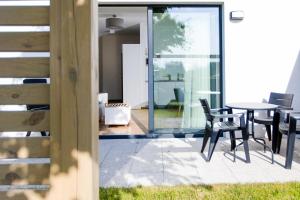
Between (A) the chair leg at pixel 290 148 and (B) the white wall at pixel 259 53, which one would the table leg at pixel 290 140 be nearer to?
(A) the chair leg at pixel 290 148

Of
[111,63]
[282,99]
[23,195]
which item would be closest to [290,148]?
[282,99]

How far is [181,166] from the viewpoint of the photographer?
361 cm

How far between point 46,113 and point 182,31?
4.33 m

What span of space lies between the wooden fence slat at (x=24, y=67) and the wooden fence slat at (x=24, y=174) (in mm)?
475

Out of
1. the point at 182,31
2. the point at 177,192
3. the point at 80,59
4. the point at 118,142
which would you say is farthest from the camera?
the point at 182,31

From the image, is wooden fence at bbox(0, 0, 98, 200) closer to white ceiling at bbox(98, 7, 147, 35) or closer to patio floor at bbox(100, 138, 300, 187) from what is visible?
patio floor at bbox(100, 138, 300, 187)

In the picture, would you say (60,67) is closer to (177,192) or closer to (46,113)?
(46,113)

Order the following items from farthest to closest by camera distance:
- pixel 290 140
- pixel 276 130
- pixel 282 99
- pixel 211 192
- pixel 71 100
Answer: pixel 282 99, pixel 276 130, pixel 290 140, pixel 211 192, pixel 71 100

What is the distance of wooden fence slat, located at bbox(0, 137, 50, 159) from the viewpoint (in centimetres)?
154

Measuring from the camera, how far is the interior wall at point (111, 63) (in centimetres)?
1169

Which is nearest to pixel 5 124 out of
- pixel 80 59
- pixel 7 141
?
pixel 7 141

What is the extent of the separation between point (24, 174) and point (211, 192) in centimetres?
176

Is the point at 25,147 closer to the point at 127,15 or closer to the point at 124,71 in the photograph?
the point at 127,15

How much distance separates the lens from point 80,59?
1.50 meters
